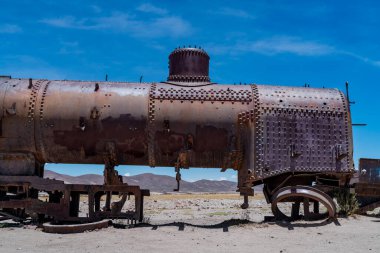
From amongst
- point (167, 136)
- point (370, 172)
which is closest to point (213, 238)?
point (167, 136)

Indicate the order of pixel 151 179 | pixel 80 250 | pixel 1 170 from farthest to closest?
pixel 151 179
pixel 1 170
pixel 80 250

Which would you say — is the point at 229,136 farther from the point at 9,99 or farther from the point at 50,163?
the point at 9,99

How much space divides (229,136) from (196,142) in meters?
0.82

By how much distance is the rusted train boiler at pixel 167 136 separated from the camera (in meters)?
9.82

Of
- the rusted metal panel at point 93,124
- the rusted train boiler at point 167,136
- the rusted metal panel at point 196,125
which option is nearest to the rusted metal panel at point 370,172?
the rusted train boiler at point 167,136

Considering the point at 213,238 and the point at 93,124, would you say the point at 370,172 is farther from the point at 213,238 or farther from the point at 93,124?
the point at 93,124

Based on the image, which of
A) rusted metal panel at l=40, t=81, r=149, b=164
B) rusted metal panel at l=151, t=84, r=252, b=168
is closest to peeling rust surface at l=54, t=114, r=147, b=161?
rusted metal panel at l=40, t=81, r=149, b=164

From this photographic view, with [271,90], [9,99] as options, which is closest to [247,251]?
[271,90]

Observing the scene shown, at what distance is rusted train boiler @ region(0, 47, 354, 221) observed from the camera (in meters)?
9.82

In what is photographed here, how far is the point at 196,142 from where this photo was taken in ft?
32.8

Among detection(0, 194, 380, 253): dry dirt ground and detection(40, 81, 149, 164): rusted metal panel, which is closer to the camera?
detection(0, 194, 380, 253): dry dirt ground

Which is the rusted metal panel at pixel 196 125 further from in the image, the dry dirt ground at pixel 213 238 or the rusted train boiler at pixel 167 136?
the dry dirt ground at pixel 213 238

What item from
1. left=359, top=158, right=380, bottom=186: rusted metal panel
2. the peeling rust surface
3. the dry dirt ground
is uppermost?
the peeling rust surface

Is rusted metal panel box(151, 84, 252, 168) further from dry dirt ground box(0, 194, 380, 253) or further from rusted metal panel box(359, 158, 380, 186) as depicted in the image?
rusted metal panel box(359, 158, 380, 186)
